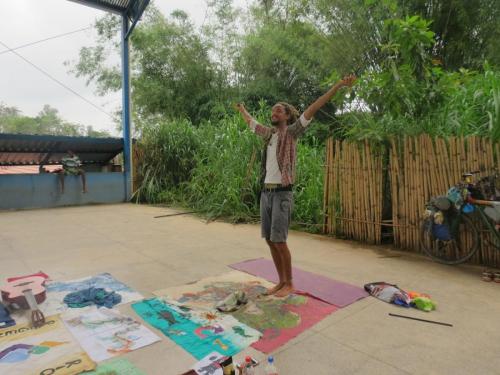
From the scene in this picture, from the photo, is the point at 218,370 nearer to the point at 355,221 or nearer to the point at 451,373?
the point at 451,373

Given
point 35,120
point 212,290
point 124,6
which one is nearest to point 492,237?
point 212,290

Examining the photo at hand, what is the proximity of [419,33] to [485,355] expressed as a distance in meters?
3.24

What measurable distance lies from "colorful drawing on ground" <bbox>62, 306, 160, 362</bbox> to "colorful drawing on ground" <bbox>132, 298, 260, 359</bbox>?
123 millimetres

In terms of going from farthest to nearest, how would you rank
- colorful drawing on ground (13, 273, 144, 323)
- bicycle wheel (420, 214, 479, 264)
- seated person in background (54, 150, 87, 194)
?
seated person in background (54, 150, 87, 194) < bicycle wheel (420, 214, 479, 264) < colorful drawing on ground (13, 273, 144, 323)

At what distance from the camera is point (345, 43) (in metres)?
7.36

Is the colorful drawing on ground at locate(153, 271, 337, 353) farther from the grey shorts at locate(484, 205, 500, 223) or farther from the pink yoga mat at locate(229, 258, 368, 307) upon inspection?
the grey shorts at locate(484, 205, 500, 223)

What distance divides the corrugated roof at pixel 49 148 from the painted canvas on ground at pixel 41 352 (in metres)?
6.33

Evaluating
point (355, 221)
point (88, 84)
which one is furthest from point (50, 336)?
point (88, 84)

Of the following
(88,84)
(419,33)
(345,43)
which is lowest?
(419,33)

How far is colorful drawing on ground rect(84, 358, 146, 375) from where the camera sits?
180 centimetres

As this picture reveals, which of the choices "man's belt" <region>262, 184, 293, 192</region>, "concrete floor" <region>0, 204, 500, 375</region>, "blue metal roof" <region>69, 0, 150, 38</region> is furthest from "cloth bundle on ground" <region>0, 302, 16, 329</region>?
"blue metal roof" <region>69, 0, 150, 38</region>

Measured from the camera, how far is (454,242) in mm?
3627

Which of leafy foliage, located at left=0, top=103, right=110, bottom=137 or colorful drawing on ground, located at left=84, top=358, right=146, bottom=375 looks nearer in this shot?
colorful drawing on ground, located at left=84, top=358, right=146, bottom=375

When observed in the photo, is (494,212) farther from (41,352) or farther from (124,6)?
(124,6)
